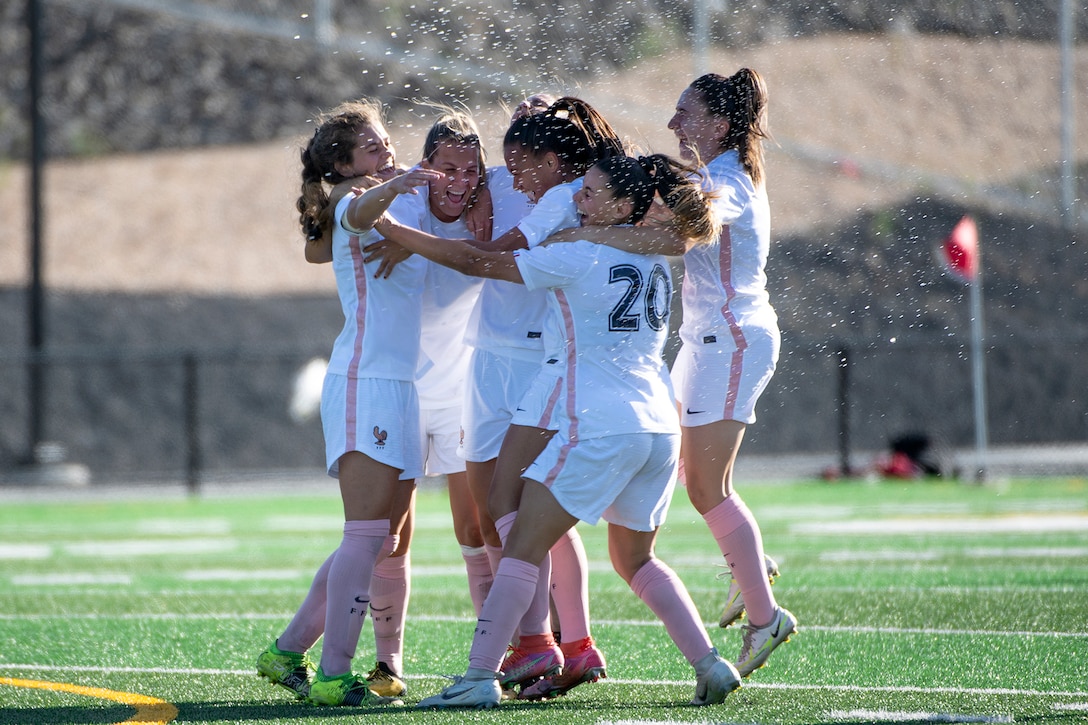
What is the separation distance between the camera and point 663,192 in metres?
4.34

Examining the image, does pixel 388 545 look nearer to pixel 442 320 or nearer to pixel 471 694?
pixel 471 694

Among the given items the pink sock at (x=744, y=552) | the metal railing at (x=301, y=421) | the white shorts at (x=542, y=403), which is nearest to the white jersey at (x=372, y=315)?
the white shorts at (x=542, y=403)

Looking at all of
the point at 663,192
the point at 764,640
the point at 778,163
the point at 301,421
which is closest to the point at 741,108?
the point at 663,192

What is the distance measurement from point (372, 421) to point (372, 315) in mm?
359

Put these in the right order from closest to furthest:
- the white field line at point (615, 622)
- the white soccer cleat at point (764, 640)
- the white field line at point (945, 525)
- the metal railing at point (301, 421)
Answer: the white soccer cleat at point (764, 640)
the white field line at point (615, 622)
the white field line at point (945, 525)
the metal railing at point (301, 421)

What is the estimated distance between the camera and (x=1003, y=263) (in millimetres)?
30125

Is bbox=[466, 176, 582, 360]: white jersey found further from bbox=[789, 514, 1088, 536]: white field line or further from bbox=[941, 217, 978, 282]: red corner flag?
bbox=[941, 217, 978, 282]: red corner flag

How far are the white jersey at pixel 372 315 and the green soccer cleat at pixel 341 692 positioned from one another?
963 mm

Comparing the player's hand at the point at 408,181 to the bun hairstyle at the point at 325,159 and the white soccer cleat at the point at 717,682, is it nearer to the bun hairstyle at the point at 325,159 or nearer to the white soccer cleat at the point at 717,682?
the bun hairstyle at the point at 325,159

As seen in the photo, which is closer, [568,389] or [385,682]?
[568,389]

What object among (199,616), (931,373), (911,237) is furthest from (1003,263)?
(199,616)

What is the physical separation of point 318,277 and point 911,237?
541 inches

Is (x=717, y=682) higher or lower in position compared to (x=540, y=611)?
lower

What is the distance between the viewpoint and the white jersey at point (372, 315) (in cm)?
446
